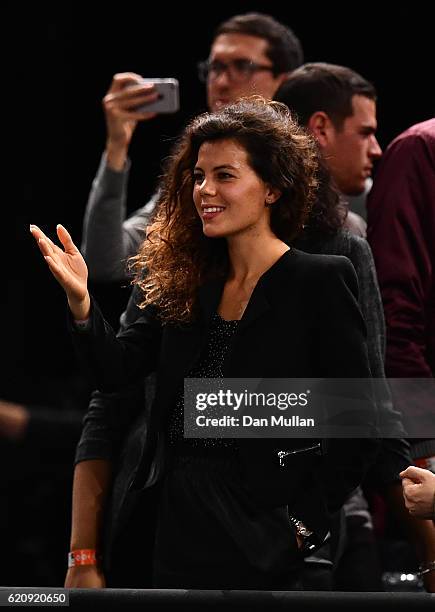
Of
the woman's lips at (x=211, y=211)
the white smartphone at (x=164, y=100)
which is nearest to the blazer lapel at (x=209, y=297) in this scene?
the woman's lips at (x=211, y=211)

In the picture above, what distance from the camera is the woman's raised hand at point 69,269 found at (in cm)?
184

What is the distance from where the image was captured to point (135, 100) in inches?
108

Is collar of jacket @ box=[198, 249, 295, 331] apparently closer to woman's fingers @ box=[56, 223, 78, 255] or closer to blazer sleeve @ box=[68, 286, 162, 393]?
blazer sleeve @ box=[68, 286, 162, 393]

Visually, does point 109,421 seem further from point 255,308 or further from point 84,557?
point 255,308

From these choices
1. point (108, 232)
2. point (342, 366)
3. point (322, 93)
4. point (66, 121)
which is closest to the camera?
point (342, 366)

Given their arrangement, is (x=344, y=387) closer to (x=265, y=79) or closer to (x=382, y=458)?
(x=382, y=458)

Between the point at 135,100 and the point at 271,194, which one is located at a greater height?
the point at 135,100

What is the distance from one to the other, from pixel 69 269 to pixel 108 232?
763 millimetres

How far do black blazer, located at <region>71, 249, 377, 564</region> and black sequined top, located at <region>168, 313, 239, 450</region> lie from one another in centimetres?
1

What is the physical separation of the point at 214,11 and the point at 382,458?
2.34 meters

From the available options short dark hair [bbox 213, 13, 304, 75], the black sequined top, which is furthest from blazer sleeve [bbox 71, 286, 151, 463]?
short dark hair [bbox 213, 13, 304, 75]

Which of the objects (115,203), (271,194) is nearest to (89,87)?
(115,203)

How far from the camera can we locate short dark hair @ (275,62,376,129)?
250 cm

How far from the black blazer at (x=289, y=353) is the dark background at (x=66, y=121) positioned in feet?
5.93
